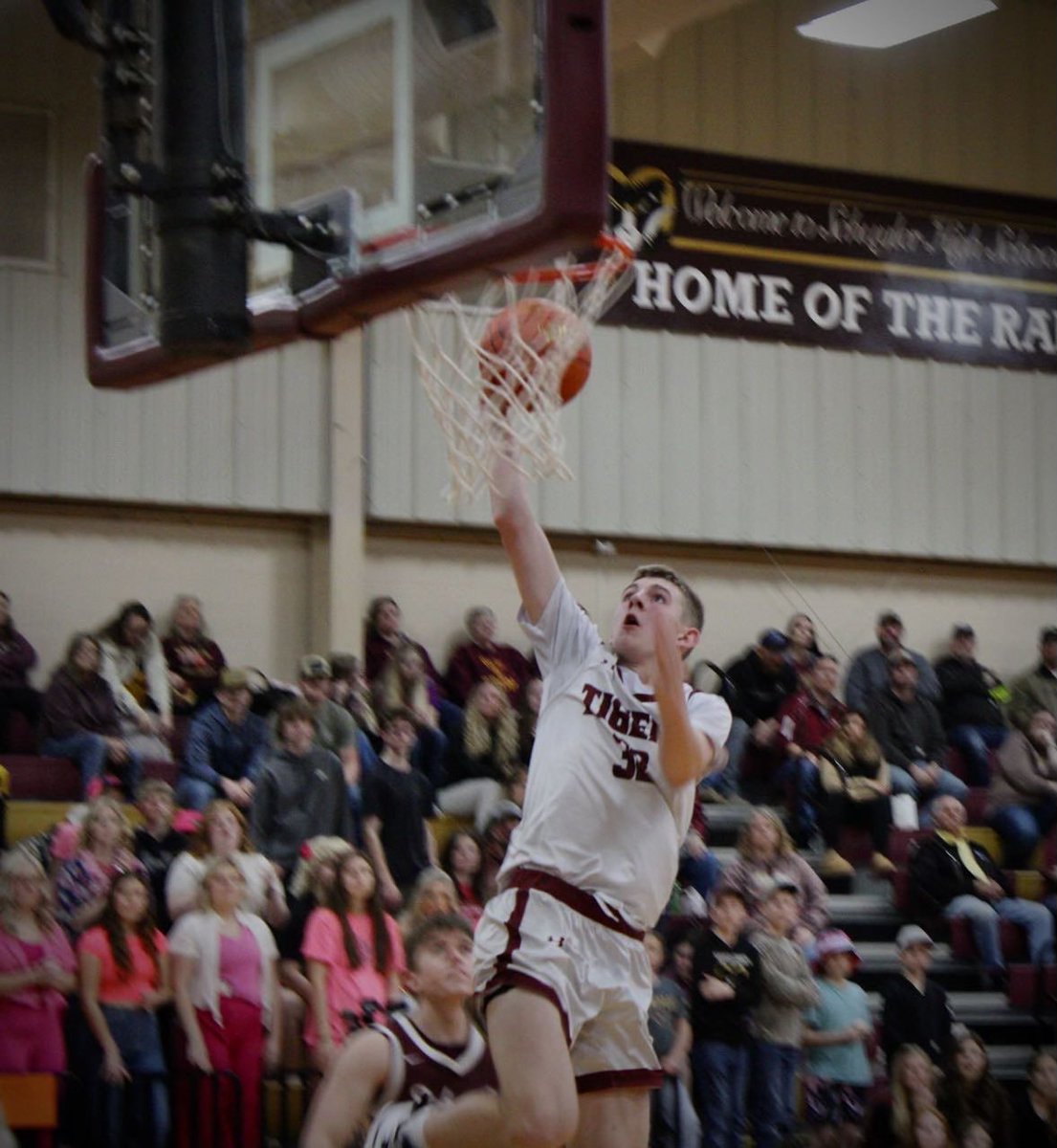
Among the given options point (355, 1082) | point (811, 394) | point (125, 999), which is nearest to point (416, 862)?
point (125, 999)

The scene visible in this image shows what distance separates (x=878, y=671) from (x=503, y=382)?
955cm

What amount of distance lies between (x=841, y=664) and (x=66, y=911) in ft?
26.1

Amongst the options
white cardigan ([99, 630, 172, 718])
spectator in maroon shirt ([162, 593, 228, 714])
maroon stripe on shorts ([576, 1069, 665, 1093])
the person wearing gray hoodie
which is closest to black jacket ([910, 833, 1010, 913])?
the person wearing gray hoodie

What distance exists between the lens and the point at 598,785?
598 centimetres

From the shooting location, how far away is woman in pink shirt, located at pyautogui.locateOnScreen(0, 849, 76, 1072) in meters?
9.30

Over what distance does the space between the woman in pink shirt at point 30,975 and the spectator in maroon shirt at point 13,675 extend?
3166 mm

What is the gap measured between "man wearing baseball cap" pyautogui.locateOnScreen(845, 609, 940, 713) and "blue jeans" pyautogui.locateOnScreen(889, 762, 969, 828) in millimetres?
793

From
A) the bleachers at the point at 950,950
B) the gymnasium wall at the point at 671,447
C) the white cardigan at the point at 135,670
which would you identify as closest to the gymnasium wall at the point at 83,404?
the gymnasium wall at the point at 671,447

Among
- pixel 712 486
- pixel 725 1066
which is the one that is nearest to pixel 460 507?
pixel 712 486

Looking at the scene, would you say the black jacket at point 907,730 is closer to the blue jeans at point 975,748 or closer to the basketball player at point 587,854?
the blue jeans at point 975,748

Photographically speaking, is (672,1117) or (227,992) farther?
(672,1117)

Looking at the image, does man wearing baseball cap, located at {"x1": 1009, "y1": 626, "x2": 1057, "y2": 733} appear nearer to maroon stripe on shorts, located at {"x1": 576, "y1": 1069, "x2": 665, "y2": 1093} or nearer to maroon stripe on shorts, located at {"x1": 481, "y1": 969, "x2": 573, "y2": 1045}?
maroon stripe on shorts, located at {"x1": 576, "y1": 1069, "x2": 665, "y2": 1093}

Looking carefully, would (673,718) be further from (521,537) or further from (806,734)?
(806,734)

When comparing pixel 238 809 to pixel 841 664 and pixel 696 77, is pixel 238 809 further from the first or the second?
pixel 696 77
